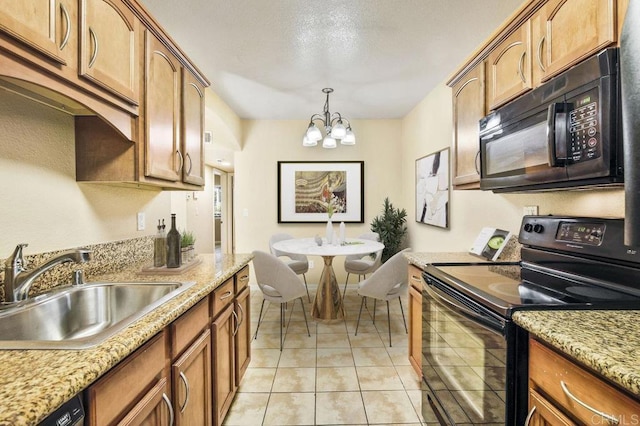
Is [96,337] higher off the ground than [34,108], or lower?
lower

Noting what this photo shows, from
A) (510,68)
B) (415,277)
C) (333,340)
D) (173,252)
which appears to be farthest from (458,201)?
(173,252)

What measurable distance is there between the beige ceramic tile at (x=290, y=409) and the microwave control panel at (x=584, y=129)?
184 cm

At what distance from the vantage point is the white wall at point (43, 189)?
1247 millimetres

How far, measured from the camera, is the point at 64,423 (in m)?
0.65

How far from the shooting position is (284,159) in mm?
4438

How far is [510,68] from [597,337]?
1.39m

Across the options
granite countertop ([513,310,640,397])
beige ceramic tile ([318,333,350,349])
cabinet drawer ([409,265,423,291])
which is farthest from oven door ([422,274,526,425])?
beige ceramic tile ([318,333,350,349])

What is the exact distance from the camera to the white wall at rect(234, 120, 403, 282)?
174 inches

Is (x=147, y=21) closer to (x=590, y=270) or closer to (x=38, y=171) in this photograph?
(x=38, y=171)

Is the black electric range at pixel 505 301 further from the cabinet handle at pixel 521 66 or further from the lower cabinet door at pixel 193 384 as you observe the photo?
the lower cabinet door at pixel 193 384

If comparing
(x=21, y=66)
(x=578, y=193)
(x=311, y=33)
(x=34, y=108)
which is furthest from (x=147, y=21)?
(x=578, y=193)

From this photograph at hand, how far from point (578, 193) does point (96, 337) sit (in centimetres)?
206

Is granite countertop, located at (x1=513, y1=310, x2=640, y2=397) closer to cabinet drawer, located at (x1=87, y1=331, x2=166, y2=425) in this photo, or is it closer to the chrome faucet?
cabinet drawer, located at (x1=87, y1=331, x2=166, y2=425)

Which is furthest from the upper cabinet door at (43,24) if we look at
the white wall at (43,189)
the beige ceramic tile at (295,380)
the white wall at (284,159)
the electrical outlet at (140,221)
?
the white wall at (284,159)
